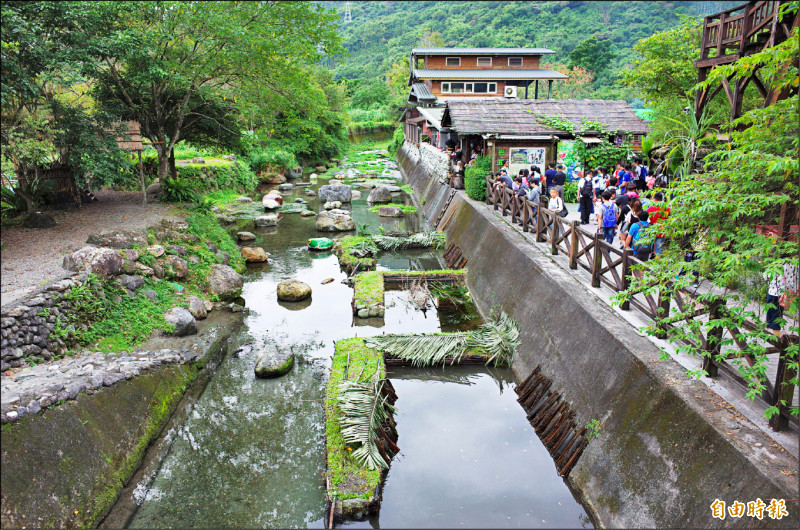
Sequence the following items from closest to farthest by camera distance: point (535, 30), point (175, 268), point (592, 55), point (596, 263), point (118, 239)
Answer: point (596, 263)
point (118, 239)
point (175, 268)
point (592, 55)
point (535, 30)

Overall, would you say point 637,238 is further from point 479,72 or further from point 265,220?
point 479,72

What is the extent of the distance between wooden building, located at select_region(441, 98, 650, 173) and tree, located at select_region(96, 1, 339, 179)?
6.10m

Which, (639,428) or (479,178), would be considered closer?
(639,428)

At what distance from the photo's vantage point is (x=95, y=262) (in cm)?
1184

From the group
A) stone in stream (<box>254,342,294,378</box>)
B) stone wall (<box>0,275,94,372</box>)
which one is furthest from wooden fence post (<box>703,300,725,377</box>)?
stone wall (<box>0,275,94,372</box>)

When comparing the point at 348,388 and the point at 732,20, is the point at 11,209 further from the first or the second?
the point at 732,20

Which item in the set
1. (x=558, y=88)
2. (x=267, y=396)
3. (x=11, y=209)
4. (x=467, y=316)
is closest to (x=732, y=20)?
(x=467, y=316)

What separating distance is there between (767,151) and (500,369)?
717cm

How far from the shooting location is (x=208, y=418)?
1044cm

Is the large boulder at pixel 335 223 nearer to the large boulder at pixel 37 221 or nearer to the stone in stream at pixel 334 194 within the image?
the stone in stream at pixel 334 194

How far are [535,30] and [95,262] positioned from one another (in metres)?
79.6

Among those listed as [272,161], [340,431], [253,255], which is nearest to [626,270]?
[340,431]

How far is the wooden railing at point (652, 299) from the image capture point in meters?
6.24

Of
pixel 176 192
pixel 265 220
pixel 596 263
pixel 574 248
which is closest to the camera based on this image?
pixel 596 263
